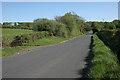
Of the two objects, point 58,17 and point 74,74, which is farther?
point 58,17

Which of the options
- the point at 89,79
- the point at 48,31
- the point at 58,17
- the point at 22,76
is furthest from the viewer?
the point at 58,17

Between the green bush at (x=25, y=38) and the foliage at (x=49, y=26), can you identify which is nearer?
the green bush at (x=25, y=38)

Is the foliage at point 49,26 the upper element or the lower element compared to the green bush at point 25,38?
upper

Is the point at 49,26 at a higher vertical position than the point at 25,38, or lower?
higher

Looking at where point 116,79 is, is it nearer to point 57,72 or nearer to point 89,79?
point 89,79

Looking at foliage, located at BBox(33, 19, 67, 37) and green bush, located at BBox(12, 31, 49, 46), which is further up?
foliage, located at BBox(33, 19, 67, 37)

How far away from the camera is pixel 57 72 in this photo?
1136 cm

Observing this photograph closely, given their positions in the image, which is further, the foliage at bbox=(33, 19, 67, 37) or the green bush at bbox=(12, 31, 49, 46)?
the foliage at bbox=(33, 19, 67, 37)

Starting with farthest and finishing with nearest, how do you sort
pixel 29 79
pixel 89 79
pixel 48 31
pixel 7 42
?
pixel 48 31
pixel 7 42
pixel 29 79
pixel 89 79

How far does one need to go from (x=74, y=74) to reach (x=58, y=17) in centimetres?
5864

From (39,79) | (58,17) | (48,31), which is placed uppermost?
(58,17)

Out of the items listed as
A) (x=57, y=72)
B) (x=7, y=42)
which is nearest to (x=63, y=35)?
(x=7, y=42)

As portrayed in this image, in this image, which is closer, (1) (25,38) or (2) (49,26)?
(1) (25,38)

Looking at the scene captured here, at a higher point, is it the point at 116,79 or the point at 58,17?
the point at 58,17
